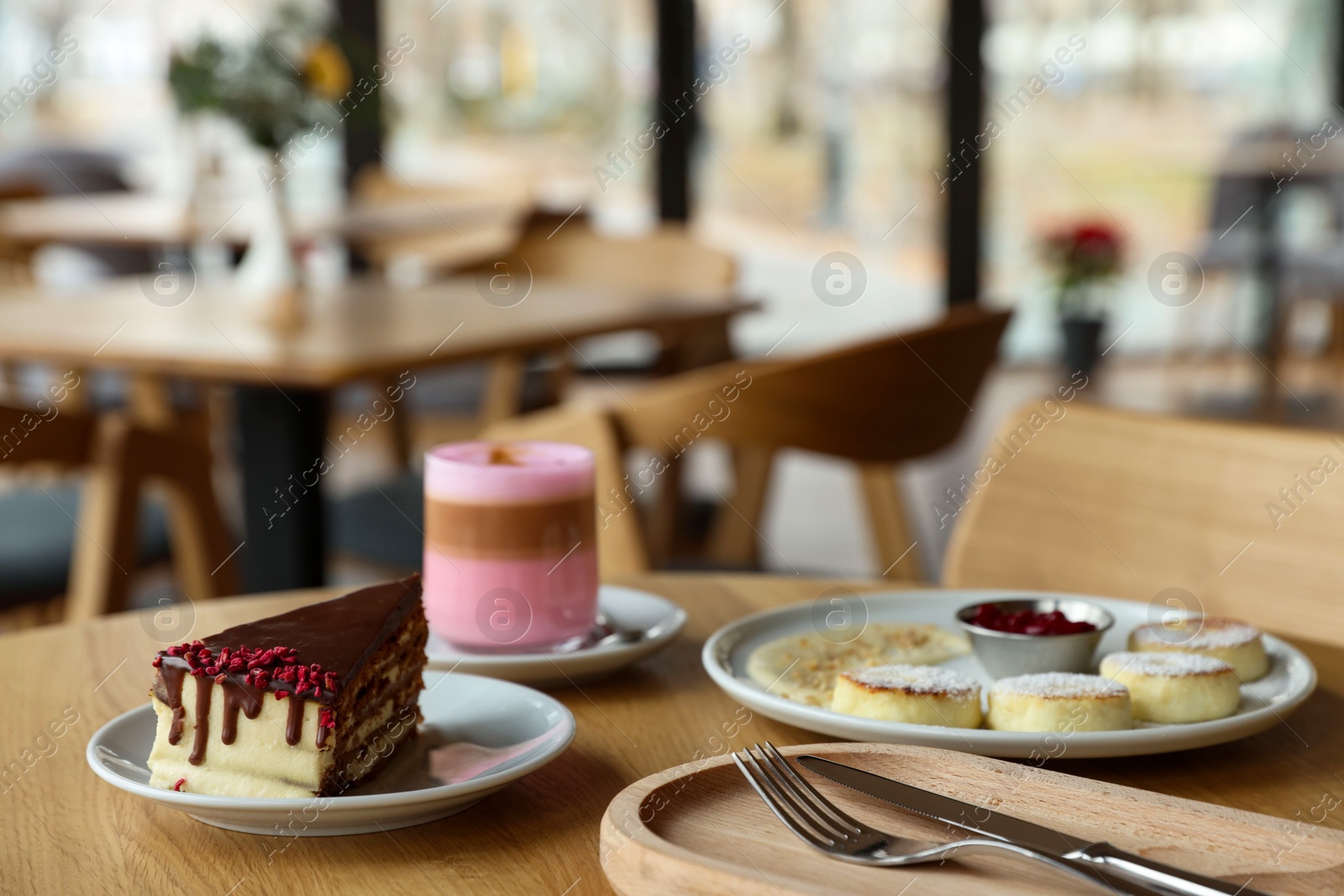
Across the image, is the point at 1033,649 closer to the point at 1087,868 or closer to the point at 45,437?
the point at 1087,868

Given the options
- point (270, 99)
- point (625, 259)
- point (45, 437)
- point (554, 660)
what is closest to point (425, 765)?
point (554, 660)

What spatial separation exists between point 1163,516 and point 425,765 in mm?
813

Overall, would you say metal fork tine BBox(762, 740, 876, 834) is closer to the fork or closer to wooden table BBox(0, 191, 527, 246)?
the fork

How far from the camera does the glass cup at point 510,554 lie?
0.89m

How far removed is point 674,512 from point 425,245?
7.12 ft

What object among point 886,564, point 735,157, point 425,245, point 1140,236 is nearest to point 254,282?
point 886,564

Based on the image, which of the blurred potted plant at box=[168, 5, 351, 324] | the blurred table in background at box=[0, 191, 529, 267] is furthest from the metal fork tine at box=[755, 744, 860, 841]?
the blurred table in background at box=[0, 191, 529, 267]

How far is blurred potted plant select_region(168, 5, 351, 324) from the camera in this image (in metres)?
2.54

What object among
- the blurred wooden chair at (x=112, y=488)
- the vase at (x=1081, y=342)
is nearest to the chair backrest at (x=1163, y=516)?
the blurred wooden chair at (x=112, y=488)

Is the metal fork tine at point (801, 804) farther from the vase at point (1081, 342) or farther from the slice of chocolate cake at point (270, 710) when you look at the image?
the vase at point (1081, 342)

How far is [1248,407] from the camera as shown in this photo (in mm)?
6199

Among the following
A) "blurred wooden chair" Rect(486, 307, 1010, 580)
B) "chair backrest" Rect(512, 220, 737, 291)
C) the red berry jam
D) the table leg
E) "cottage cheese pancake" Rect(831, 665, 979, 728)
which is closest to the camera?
"cottage cheese pancake" Rect(831, 665, 979, 728)

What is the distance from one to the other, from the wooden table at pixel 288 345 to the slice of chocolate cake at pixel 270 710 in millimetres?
1303

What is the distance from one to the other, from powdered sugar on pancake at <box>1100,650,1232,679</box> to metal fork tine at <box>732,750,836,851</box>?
246 mm
